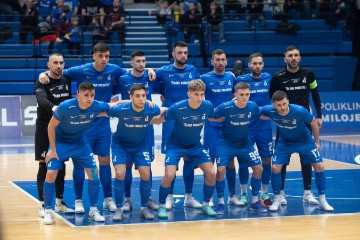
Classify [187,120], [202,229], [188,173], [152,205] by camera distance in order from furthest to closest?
[188,173] < [152,205] < [187,120] < [202,229]

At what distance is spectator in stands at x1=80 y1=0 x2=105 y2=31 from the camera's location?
24.7 m

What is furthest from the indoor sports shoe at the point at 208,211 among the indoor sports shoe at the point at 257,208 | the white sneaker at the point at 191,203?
the indoor sports shoe at the point at 257,208

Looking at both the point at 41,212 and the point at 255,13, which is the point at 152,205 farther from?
the point at 255,13

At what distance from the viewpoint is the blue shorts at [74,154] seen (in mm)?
9945

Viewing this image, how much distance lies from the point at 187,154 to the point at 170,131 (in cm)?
84

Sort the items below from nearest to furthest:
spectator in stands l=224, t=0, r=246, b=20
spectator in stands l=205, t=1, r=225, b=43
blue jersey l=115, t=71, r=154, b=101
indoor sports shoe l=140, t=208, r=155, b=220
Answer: indoor sports shoe l=140, t=208, r=155, b=220
blue jersey l=115, t=71, r=154, b=101
spectator in stands l=205, t=1, r=225, b=43
spectator in stands l=224, t=0, r=246, b=20

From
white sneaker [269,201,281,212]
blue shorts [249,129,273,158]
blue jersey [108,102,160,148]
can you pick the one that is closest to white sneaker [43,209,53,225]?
blue jersey [108,102,160,148]

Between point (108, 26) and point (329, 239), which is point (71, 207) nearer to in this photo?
point (329, 239)

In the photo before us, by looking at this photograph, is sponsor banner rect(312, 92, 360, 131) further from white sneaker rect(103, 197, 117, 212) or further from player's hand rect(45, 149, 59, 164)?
player's hand rect(45, 149, 59, 164)

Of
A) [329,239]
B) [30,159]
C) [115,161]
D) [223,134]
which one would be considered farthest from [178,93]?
[30,159]

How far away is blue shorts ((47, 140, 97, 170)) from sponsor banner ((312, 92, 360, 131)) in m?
13.4

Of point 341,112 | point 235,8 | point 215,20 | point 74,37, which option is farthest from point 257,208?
point 235,8

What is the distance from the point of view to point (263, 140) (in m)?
11.2

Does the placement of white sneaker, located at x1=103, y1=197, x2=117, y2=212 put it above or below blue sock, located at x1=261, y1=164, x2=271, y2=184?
below
